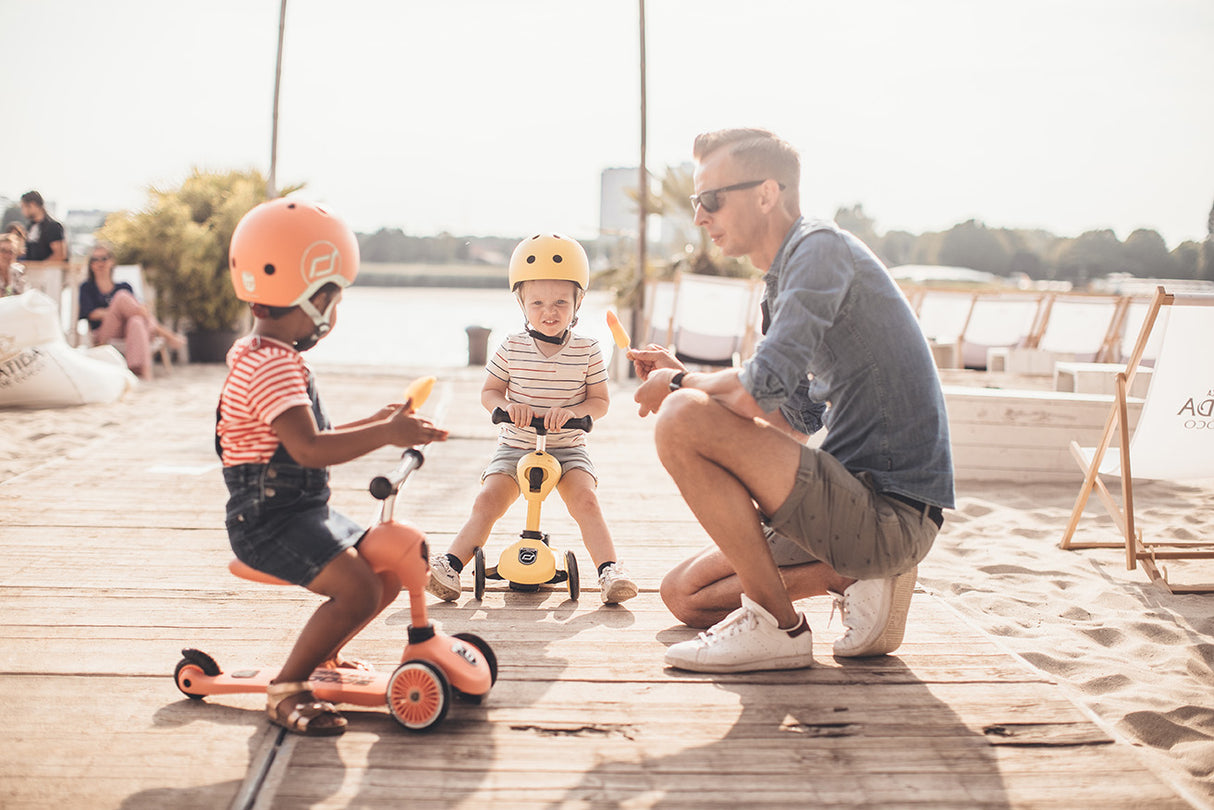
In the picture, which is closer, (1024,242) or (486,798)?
(486,798)

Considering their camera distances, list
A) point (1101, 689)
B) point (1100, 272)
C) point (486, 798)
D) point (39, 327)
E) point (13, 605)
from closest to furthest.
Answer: point (486, 798) < point (1101, 689) < point (13, 605) < point (39, 327) < point (1100, 272)

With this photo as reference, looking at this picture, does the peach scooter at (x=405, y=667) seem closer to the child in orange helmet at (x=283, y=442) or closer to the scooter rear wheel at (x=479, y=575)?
the child in orange helmet at (x=283, y=442)

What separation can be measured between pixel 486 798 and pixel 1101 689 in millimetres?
1937

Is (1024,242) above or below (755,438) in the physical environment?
above

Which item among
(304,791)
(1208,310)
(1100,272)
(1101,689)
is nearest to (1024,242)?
(1100,272)

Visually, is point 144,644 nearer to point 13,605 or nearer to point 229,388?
point 13,605

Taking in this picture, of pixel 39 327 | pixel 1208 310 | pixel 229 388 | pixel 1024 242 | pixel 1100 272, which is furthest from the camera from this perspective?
pixel 1024 242

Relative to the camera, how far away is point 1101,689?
2824mm

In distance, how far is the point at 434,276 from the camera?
201ft

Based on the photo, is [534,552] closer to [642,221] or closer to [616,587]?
[616,587]

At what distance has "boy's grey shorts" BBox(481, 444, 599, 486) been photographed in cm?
374

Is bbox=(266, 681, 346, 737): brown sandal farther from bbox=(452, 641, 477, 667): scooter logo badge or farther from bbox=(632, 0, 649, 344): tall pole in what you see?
bbox=(632, 0, 649, 344): tall pole

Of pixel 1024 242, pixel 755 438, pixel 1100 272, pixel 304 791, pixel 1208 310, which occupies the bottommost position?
pixel 304 791

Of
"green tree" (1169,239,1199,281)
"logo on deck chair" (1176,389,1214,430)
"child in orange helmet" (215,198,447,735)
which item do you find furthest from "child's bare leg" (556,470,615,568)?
"green tree" (1169,239,1199,281)
